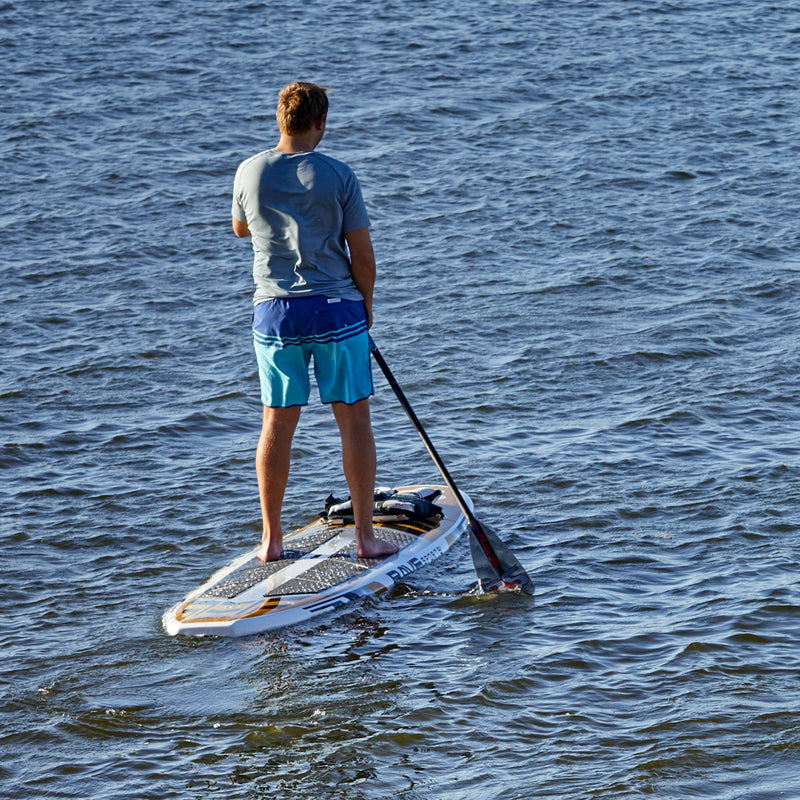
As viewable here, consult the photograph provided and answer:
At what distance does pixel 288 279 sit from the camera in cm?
539

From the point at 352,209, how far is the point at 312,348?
0.63 m

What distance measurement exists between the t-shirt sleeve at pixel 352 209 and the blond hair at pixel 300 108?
29cm

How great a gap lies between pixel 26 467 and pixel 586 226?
6227mm

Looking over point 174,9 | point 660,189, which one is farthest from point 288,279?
point 174,9

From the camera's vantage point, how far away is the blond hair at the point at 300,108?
5215mm

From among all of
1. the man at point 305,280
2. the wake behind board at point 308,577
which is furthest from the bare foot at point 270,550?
the man at point 305,280

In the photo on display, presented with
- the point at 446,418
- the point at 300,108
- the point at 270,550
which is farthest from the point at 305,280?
the point at 446,418

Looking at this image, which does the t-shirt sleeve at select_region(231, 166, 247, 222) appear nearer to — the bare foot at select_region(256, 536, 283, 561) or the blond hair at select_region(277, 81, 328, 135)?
the blond hair at select_region(277, 81, 328, 135)

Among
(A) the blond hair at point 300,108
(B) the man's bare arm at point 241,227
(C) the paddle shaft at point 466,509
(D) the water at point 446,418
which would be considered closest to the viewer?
(D) the water at point 446,418

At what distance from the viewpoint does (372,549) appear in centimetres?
588

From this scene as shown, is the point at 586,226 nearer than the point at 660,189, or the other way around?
the point at 586,226

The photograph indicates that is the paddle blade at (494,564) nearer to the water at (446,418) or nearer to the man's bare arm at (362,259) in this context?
the water at (446,418)

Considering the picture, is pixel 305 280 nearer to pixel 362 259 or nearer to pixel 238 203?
pixel 362 259

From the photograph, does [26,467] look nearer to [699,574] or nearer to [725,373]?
[699,574]
